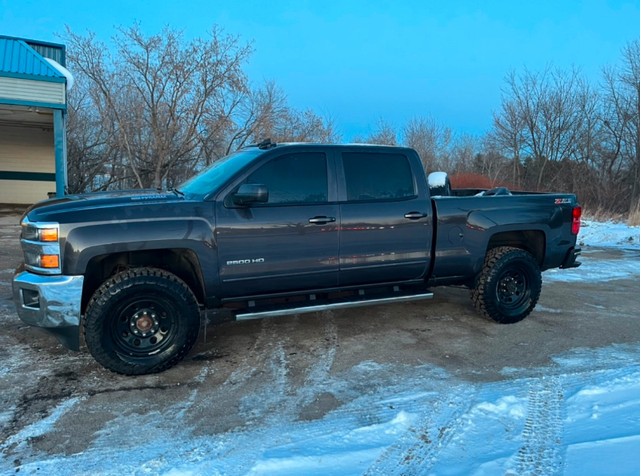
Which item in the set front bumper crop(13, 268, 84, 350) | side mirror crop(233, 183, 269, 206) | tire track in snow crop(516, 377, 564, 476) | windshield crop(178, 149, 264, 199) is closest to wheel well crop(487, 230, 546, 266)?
tire track in snow crop(516, 377, 564, 476)

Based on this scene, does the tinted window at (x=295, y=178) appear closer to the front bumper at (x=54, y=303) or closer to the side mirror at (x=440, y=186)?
the front bumper at (x=54, y=303)

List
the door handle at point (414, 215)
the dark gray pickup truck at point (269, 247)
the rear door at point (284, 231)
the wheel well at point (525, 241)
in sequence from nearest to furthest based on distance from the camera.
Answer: the dark gray pickup truck at point (269, 247) < the rear door at point (284, 231) < the door handle at point (414, 215) < the wheel well at point (525, 241)

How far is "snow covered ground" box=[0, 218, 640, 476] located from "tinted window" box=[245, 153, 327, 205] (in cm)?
162

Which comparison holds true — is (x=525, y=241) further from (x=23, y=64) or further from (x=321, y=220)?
(x=23, y=64)

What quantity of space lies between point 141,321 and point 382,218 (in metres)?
2.46

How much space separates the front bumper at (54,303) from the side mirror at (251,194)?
1414mm

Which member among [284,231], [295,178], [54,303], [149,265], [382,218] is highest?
[295,178]

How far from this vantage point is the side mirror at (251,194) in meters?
4.00

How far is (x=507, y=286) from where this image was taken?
546 centimetres

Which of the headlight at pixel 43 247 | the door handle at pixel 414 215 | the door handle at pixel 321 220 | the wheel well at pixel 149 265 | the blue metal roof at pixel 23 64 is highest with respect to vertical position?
the blue metal roof at pixel 23 64

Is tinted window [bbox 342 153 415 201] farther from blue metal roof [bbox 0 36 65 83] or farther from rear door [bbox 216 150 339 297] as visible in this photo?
blue metal roof [bbox 0 36 65 83]

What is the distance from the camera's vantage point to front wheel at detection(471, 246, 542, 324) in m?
5.27

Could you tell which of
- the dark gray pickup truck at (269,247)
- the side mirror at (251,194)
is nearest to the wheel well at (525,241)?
the dark gray pickup truck at (269,247)

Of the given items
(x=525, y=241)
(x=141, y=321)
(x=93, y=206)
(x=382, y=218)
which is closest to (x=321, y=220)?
(x=382, y=218)
